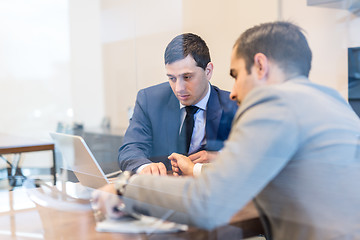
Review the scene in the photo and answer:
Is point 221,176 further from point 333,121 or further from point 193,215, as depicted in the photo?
point 333,121

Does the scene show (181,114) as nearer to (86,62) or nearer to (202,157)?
(202,157)

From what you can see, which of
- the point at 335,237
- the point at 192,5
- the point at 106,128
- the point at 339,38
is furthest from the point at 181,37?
the point at 106,128

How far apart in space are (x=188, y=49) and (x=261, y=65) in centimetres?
39

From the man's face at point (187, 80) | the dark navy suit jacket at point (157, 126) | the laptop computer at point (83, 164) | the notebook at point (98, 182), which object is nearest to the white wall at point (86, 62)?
the notebook at point (98, 182)

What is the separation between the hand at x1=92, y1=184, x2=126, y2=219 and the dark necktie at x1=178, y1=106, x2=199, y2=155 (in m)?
0.28

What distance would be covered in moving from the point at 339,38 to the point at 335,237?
19.8 inches

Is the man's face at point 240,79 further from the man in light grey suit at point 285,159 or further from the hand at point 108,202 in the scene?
the hand at point 108,202

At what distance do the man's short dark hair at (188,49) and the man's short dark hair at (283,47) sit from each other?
237 mm

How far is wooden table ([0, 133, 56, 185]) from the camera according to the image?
7.98 feet

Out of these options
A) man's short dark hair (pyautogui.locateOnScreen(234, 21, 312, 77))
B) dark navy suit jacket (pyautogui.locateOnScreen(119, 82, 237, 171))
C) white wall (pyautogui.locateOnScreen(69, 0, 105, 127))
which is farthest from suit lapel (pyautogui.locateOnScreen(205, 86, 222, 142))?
white wall (pyautogui.locateOnScreen(69, 0, 105, 127))

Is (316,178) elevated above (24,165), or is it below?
above

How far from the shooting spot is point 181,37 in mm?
1359

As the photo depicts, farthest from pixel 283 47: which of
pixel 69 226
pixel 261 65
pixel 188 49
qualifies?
pixel 69 226

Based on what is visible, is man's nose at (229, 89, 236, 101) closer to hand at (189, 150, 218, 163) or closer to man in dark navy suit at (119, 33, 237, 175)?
man in dark navy suit at (119, 33, 237, 175)
